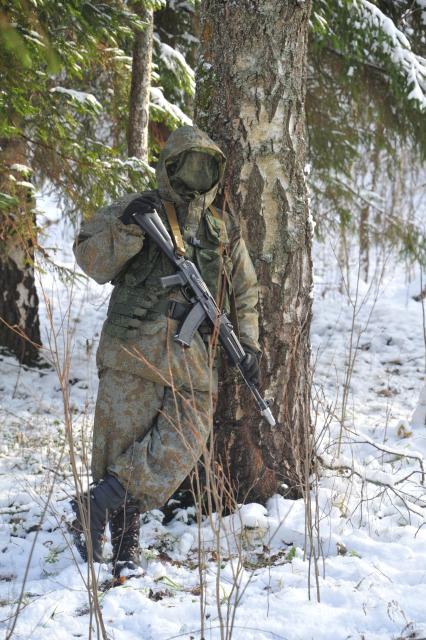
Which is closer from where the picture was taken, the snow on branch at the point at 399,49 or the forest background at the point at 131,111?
the forest background at the point at 131,111

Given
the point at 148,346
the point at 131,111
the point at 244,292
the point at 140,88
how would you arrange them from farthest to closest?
the point at 131,111
the point at 140,88
the point at 244,292
the point at 148,346

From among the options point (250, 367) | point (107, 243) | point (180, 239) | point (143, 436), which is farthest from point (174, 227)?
point (143, 436)

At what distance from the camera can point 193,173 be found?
316cm

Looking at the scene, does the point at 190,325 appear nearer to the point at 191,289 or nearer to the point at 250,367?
the point at 191,289

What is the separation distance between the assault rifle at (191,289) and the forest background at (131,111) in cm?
72

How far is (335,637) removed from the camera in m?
2.28

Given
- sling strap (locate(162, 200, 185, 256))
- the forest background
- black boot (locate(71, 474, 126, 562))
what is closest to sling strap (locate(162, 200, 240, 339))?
sling strap (locate(162, 200, 185, 256))

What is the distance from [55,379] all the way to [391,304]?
529 cm

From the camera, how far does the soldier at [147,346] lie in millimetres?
3025

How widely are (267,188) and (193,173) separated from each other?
1.59ft

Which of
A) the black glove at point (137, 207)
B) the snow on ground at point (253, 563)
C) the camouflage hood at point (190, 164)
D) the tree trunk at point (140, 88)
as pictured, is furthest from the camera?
the tree trunk at point (140, 88)

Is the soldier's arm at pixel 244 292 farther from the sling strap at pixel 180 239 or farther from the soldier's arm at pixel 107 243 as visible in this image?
the soldier's arm at pixel 107 243

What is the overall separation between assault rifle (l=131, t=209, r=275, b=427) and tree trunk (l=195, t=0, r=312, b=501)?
38 centimetres

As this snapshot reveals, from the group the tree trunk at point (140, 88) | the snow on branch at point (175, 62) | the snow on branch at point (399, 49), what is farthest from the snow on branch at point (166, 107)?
the snow on branch at point (399, 49)
